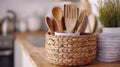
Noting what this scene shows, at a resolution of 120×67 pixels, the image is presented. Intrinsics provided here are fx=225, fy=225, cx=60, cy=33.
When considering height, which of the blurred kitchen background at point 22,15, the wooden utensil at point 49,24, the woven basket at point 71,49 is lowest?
the woven basket at point 71,49

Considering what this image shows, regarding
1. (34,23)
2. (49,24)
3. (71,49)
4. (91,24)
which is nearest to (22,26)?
(34,23)

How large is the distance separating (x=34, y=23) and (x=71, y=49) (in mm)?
2159

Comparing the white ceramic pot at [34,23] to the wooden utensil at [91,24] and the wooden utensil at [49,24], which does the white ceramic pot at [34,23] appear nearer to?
the wooden utensil at [91,24]

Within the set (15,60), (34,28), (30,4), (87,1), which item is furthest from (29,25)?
(87,1)

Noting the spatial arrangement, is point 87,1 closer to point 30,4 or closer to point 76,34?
point 76,34

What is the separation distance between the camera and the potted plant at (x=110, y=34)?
1.15 m

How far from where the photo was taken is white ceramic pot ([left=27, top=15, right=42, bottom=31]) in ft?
10.3

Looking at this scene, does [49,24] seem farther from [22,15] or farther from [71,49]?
[22,15]

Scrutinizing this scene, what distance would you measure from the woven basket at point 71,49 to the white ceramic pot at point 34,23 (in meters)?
2.09

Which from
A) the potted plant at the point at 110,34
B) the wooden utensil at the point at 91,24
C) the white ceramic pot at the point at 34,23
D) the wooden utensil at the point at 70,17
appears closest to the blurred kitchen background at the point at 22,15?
the white ceramic pot at the point at 34,23

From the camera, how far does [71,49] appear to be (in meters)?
1.03

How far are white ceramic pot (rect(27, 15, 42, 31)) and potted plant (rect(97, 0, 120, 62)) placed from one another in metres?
2.00

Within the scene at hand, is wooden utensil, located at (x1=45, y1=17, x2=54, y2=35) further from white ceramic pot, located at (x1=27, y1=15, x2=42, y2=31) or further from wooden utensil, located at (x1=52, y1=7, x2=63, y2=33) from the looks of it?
white ceramic pot, located at (x1=27, y1=15, x2=42, y2=31)

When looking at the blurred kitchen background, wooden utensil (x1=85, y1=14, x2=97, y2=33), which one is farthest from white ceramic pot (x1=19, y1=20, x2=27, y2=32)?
wooden utensil (x1=85, y1=14, x2=97, y2=33)
